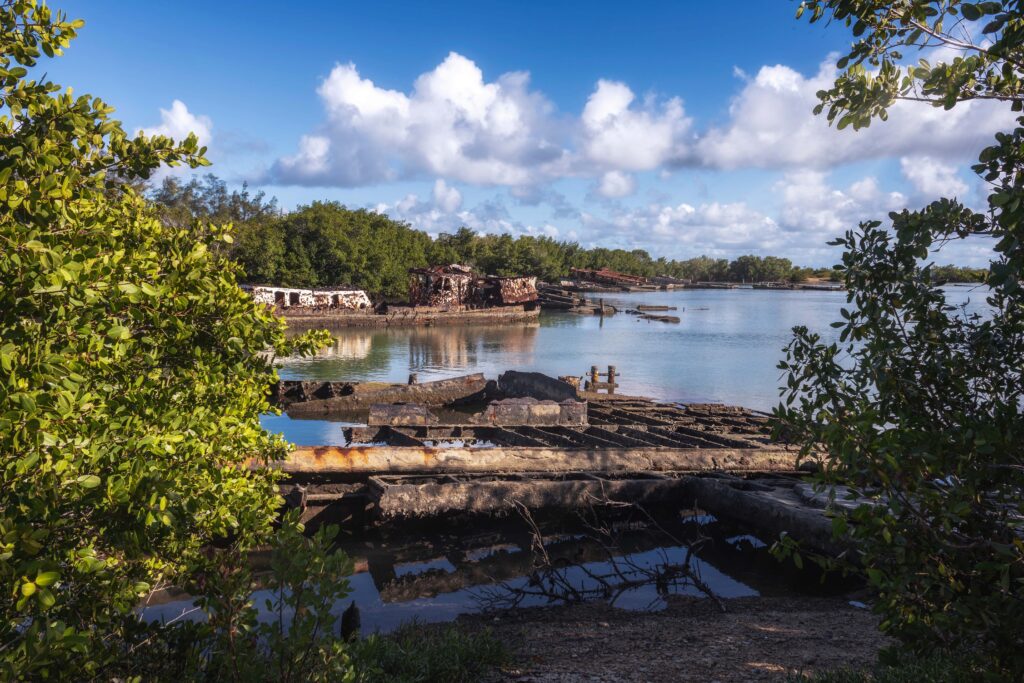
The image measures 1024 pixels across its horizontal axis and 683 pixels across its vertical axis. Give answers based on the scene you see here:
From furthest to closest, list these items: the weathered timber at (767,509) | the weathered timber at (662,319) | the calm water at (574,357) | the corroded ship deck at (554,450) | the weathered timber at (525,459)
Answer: the weathered timber at (662,319) → the calm water at (574,357) → the corroded ship deck at (554,450) → the weathered timber at (525,459) → the weathered timber at (767,509)

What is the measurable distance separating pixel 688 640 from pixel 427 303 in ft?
220

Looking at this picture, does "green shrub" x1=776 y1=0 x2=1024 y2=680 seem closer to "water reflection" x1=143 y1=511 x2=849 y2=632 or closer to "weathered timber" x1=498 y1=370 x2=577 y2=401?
"water reflection" x1=143 y1=511 x2=849 y2=632

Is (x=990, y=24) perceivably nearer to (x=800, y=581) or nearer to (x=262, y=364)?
(x=262, y=364)

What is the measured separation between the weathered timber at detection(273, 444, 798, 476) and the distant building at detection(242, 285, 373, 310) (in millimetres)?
44426

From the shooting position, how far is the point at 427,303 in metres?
73.9

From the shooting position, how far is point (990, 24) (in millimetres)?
3506

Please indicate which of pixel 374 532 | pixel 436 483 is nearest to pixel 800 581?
pixel 436 483

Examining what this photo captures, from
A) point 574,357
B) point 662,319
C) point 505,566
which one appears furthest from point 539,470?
point 662,319

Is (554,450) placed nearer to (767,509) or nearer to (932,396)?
(767,509)

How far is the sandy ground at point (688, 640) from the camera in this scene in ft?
23.2

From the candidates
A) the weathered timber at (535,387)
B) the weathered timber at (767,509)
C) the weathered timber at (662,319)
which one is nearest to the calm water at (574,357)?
the weathered timber at (662,319)

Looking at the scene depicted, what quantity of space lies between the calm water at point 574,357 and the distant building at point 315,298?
477 centimetres

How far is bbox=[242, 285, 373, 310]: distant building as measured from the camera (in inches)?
2276

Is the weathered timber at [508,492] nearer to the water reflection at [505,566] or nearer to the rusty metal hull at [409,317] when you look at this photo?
the water reflection at [505,566]
